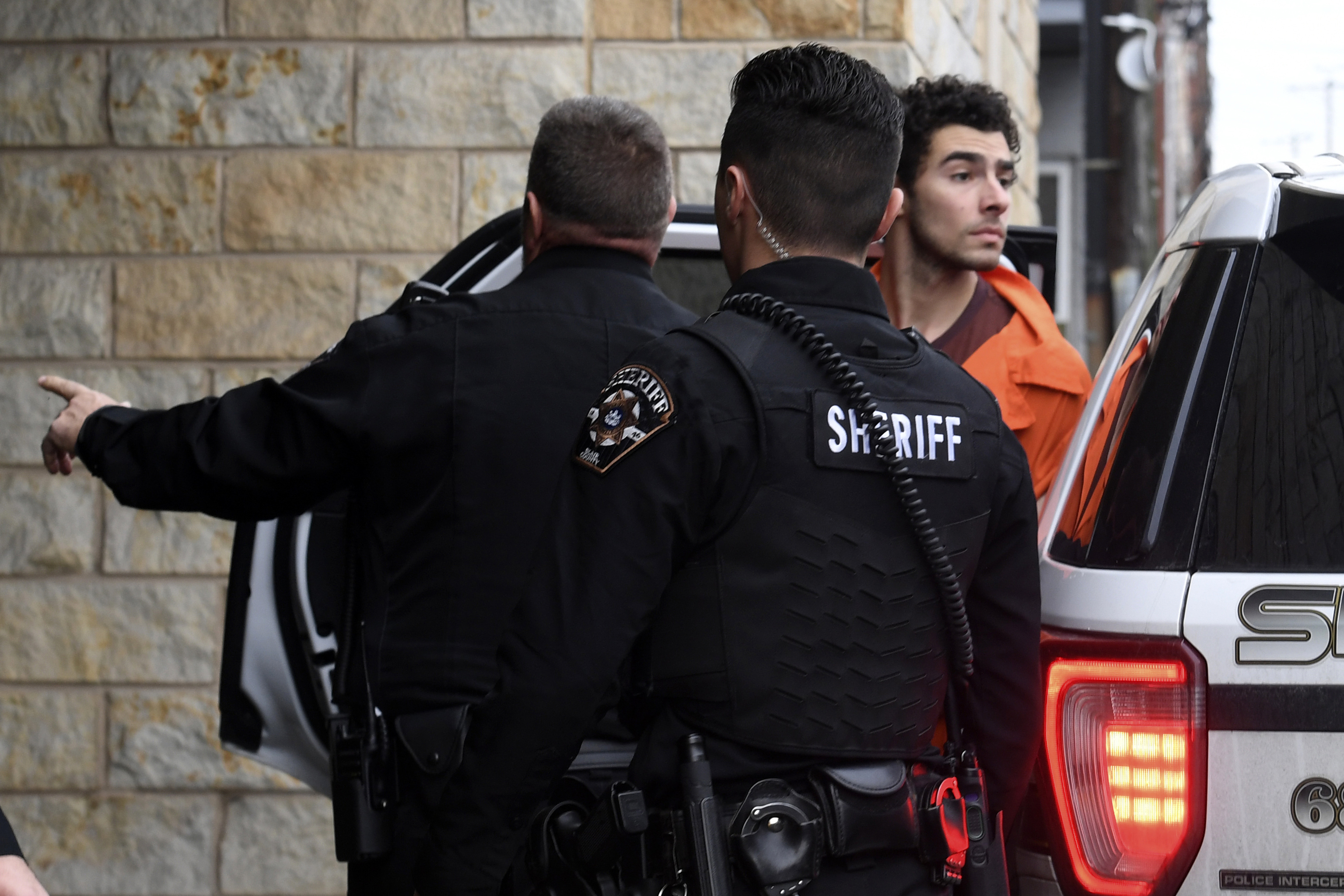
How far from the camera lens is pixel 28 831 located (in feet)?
14.7

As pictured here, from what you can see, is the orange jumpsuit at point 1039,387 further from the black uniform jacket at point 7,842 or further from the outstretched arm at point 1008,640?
the black uniform jacket at point 7,842

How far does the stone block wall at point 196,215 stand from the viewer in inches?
176

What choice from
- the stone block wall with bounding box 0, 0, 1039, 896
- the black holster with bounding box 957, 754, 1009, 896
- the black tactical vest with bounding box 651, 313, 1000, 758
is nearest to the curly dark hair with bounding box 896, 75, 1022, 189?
the stone block wall with bounding box 0, 0, 1039, 896

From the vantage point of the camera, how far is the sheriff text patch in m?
1.79

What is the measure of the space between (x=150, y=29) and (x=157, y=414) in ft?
7.56

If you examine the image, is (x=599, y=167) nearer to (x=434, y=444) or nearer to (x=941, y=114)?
(x=434, y=444)

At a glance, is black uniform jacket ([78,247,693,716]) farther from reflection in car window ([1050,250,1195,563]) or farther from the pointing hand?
reflection in car window ([1050,250,1195,563])

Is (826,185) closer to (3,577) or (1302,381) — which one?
(1302,381)

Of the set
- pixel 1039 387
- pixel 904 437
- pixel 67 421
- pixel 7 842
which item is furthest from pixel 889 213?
pixel 67 421

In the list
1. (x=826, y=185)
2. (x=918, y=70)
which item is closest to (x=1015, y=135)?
(x=918, y=70)

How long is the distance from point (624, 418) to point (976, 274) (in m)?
1.86

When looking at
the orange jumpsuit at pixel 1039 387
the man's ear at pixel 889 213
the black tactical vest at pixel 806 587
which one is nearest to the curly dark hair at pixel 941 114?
the orange jumpsuit at pixel 1039 387

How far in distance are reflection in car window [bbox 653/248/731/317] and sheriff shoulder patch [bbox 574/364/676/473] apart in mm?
2509

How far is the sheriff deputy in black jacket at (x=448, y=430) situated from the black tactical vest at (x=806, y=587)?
0.76 m
